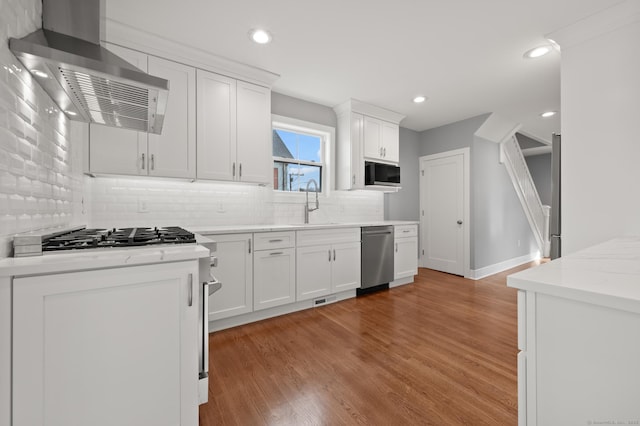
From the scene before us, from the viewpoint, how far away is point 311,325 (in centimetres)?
263

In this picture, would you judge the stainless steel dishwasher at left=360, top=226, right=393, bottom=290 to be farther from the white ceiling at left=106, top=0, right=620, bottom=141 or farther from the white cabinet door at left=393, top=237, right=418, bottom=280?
the white ceiling at left=106, top=0, right=620, bottom=141

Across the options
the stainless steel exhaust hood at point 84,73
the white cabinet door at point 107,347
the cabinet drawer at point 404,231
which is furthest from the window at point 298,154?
the white cabinet door at point 107,347

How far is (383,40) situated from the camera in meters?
2.44

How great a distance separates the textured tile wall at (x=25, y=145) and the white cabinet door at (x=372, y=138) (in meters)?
3.24

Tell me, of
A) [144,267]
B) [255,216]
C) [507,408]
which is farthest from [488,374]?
[255,216]

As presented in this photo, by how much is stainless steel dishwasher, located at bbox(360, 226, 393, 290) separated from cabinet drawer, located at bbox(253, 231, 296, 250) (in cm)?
107

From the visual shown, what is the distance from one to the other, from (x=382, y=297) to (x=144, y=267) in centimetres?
292

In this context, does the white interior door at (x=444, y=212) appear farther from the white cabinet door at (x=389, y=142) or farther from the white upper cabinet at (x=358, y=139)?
the white upper cabinet at (x=358, y=139)

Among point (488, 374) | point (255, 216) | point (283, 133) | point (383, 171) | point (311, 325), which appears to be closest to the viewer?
point (488, 374)

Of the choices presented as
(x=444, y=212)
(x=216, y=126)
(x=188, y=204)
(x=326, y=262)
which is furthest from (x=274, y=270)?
(x=444, y=212)

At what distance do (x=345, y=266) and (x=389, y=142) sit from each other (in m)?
2.11

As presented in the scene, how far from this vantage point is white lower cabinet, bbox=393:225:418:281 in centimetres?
387

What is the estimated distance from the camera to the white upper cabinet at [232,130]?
2691 mm

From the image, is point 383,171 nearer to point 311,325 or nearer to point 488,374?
point 311,325
